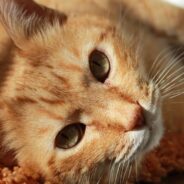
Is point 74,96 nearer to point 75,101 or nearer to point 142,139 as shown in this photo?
point 75,101

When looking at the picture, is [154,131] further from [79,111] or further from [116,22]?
[116,22]

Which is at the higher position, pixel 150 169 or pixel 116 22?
pixel 116 22

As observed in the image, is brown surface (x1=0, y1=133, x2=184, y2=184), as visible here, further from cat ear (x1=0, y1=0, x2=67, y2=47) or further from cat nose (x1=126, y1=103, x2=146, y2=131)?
cat ear (x1=0, y1=0, x2=67, y2=47)

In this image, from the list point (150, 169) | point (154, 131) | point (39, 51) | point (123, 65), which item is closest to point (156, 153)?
point (150, 169)

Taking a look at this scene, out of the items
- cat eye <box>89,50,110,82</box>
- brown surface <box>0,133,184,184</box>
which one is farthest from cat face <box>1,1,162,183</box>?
brown surface <box>0,133,184,184</box>

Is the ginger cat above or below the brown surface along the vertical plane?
above

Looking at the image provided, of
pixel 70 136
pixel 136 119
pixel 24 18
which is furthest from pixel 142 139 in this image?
pixel 24 18

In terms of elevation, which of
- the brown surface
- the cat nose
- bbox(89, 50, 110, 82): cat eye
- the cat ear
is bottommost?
the brown surface
